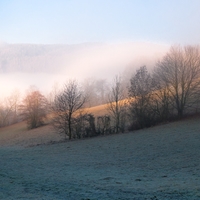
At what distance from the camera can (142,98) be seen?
46688 millimetres

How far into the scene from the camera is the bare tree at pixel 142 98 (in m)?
46.8

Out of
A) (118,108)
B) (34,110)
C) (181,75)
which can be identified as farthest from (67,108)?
(34,110)

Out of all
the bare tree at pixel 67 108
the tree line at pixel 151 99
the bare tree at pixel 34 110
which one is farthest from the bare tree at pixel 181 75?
the bare tree at pixel 34 110

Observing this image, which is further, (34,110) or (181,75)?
(34,110)

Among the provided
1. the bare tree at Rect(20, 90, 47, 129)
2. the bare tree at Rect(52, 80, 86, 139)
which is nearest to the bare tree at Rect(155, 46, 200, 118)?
the bare tree at Rect(52, 80, 86, 139)

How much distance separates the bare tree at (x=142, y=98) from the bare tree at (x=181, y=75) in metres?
3.07

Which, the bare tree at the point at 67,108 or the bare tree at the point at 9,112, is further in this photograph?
the bare tree at the point at 9,112

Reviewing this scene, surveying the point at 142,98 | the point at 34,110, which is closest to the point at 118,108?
the point at 142,98

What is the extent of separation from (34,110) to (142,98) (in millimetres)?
39759

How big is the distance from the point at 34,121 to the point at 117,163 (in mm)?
60888

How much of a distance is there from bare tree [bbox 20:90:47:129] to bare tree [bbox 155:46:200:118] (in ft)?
129

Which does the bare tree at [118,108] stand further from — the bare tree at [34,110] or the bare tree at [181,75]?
the bare tree at [34,110]

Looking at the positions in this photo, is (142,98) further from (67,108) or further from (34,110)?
(34,110)

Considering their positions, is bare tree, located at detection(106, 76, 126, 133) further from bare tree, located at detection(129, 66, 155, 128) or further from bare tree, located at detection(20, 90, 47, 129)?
bare tree, located at detection(20, 90, 47, 129)
